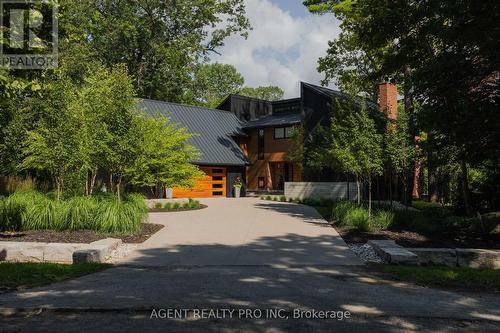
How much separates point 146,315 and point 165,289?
128cm

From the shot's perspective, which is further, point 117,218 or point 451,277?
point 117,218

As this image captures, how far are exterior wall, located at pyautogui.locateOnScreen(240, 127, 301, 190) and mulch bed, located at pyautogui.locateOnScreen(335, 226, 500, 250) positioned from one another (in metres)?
20.6

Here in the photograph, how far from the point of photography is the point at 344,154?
14117 mm

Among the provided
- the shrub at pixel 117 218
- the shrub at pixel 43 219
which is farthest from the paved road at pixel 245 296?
the shrub at pixel 43 219

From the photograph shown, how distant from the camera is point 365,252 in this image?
31.8 feet

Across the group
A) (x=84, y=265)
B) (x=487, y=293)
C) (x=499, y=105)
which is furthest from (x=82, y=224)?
(x=499, y=105)

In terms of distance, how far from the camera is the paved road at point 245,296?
14.8ft

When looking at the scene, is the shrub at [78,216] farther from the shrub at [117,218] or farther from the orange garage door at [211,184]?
the orange garage door at [211,184]

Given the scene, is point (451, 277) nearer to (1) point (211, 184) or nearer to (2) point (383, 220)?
(2) point (383, 220)

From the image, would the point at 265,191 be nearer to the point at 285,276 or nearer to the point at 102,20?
the point at 102,20

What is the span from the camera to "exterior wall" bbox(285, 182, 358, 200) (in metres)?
25.7

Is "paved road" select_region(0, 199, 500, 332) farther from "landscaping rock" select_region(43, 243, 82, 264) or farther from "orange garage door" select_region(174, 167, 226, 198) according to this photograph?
"orange garage door" select_region(174, 167, 226, 198)

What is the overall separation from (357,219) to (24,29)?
1026 centimetres

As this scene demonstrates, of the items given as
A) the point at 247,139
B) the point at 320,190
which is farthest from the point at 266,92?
the point at 320,190
